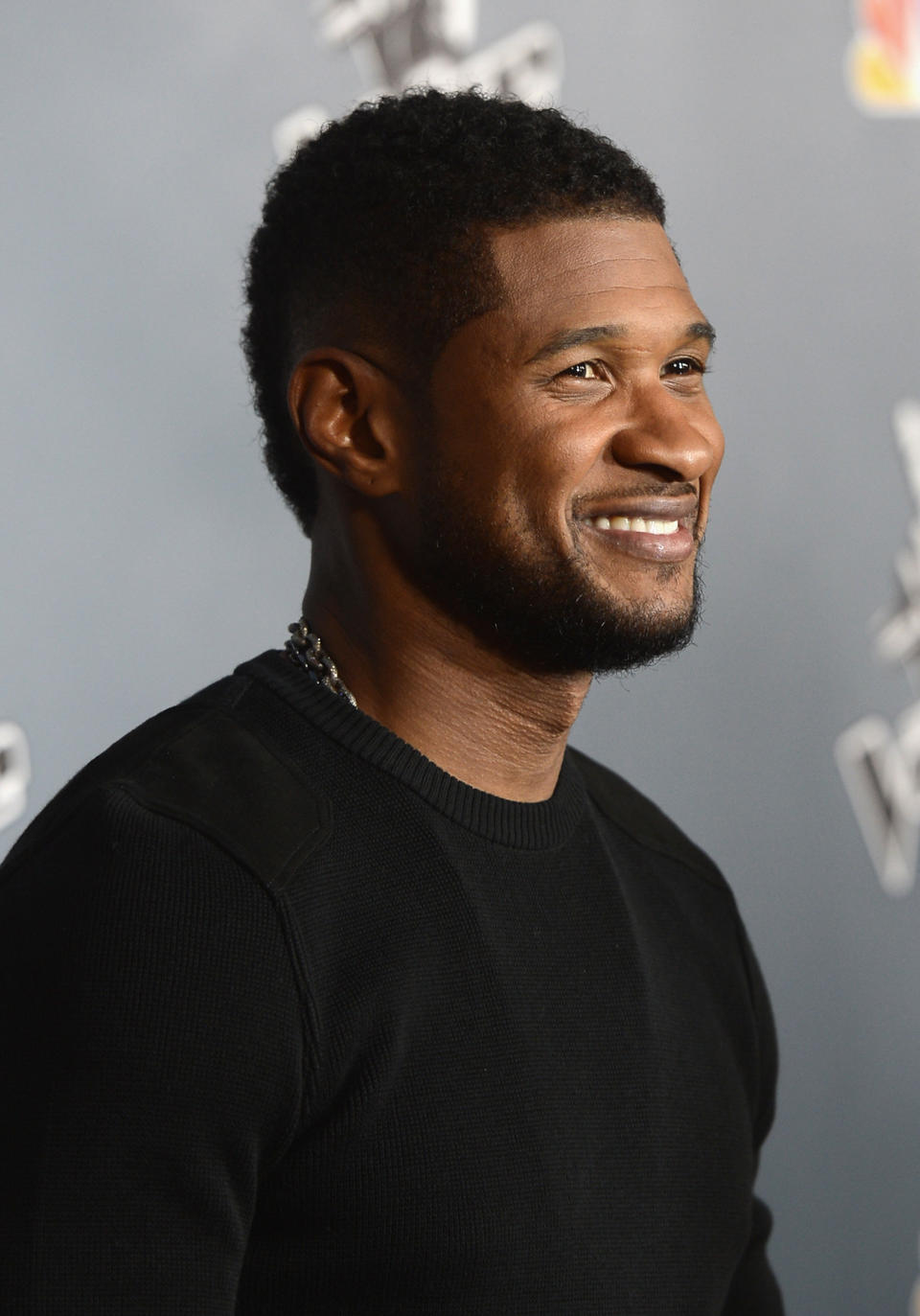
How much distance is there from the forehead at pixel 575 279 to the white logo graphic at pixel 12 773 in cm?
75

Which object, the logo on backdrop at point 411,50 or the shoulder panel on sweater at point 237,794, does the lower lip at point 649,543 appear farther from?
the logo on backdrop at point 411,50

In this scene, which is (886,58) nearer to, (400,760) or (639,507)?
(639,507)

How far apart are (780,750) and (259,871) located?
1.14 metres

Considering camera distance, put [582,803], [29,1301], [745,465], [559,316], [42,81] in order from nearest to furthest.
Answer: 1. [29,1301]
2. [559,316]
3. [582,803]
4. [42,81]
5. [745,465]

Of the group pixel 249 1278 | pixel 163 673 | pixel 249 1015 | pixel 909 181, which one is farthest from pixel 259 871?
pixel 909 181

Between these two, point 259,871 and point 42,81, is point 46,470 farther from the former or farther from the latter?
point 259,871

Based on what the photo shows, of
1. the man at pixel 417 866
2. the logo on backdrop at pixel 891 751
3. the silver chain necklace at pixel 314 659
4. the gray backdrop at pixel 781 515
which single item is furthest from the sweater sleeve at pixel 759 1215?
the logo on backdrop at pixel 891 751

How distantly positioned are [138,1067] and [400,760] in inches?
9.0

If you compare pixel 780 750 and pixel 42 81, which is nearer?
pixel 42 81

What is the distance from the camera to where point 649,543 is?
86cm

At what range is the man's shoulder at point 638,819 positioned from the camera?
1.02 metres

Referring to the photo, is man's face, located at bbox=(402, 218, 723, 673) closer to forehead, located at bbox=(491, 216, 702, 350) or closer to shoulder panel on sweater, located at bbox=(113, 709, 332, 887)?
forehead, located at bbox=(491, 216, 702, 350)

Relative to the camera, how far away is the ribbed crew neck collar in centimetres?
84

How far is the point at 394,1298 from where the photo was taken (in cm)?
74
